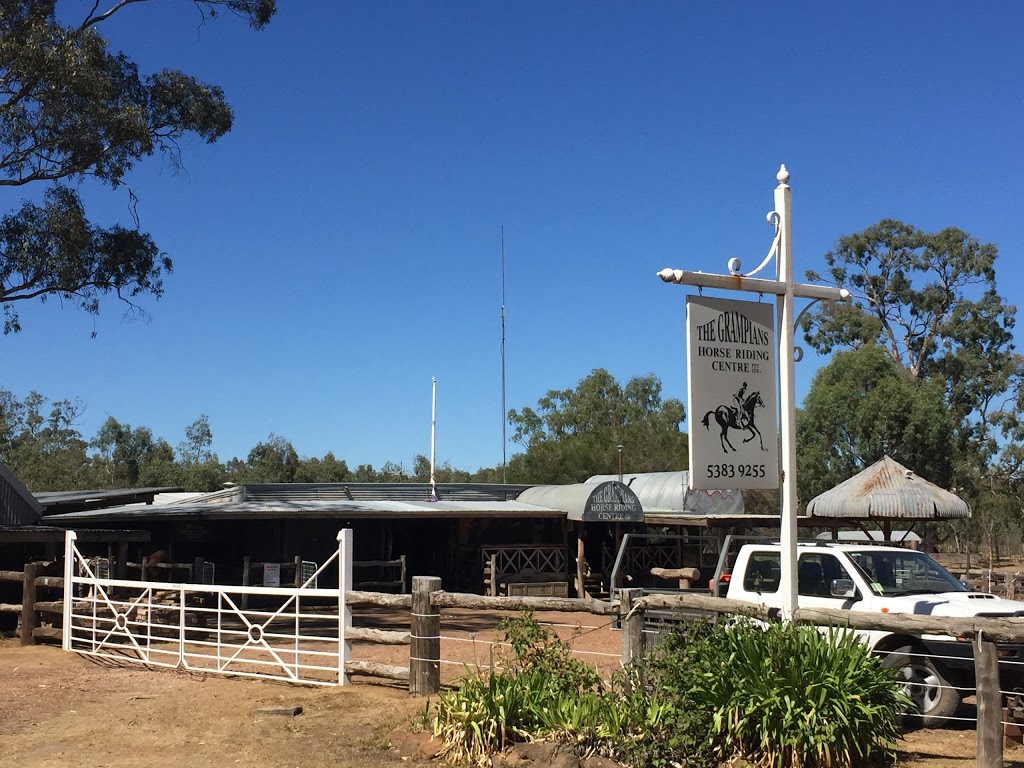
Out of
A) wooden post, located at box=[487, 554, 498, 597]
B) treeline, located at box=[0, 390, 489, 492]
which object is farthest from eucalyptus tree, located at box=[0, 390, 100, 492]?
wooden post, located at box=[487, 554, 498, 597]

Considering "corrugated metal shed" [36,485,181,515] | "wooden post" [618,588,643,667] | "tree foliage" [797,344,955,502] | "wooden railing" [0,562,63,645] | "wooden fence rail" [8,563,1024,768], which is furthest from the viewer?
"tree foliage" [797,344,955,502]

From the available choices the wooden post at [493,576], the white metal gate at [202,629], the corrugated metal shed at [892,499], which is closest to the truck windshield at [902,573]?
the white metal gate at [202,629]

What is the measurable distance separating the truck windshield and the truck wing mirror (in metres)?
0.20

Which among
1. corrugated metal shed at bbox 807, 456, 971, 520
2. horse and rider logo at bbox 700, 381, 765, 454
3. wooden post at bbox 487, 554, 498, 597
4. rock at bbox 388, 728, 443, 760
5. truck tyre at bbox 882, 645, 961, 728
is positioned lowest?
wooden post at bbox 487, 554, 498, 597

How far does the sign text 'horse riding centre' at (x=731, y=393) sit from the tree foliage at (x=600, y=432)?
4205cm

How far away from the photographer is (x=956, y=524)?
50.6 metres

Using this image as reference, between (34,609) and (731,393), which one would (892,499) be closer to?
(731,393)

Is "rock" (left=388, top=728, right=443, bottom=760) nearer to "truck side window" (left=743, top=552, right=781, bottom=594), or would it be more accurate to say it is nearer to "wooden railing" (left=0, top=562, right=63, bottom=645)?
"truck side window" (left=743, top=552, right=781, bottom=594)

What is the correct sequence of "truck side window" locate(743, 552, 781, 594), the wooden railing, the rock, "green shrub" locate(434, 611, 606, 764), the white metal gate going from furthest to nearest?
the wooden railing → "truck side window" locate(743, 552, 781, 594) → the white metal gate → the rock → "green shrub" locate(434, 611, 606, 764)

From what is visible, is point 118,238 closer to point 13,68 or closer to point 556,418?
point 13,68

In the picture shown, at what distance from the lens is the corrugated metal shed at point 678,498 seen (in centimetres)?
2294

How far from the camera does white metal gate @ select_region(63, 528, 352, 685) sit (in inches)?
407

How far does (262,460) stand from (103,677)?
52.8 meters

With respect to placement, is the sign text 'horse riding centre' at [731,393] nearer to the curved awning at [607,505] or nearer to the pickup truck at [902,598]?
the pickup truck at [902,598]
